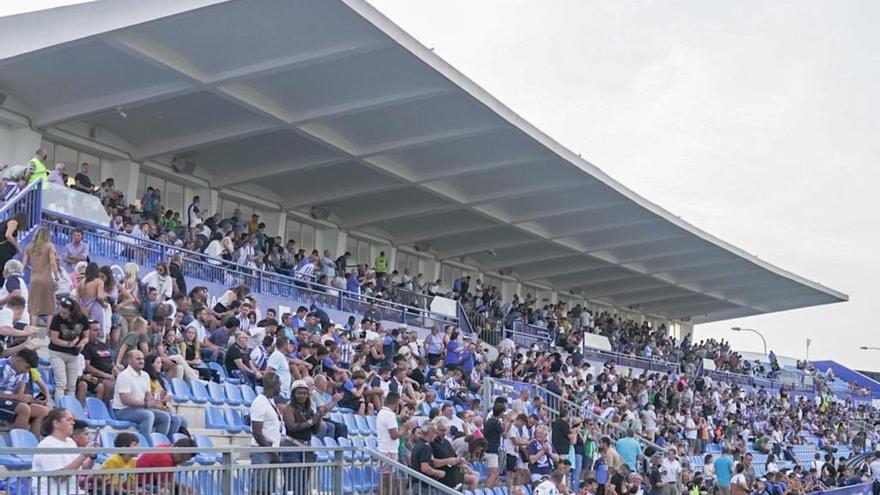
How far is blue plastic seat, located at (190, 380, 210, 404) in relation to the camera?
12.4 metres

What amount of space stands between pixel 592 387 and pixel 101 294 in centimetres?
1628

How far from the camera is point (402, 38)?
63.4 ft

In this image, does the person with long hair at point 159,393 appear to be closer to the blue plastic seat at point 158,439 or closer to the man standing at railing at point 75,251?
the blue plastic seat at point 158,439

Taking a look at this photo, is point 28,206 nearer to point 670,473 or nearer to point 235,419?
point 235,419

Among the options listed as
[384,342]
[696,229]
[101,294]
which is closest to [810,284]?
[696,229]

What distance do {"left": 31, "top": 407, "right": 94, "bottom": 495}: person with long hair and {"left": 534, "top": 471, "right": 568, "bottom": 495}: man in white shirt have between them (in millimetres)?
6707

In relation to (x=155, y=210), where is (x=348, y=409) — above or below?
below

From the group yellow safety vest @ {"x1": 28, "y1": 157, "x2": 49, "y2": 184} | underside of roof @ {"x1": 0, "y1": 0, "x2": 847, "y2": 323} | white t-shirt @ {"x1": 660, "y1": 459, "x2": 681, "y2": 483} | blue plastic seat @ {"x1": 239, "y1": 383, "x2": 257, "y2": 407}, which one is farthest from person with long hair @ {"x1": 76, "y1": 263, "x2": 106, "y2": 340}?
white t-shirt @ {"x1": 660, "y1": 459, "x2": 681, "y2": 483}

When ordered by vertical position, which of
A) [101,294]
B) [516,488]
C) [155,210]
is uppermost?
[155,210]

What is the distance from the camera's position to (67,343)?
1047 cm

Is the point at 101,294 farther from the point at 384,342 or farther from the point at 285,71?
the point at 285,71

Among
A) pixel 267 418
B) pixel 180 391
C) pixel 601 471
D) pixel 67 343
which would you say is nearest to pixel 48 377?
pixel 67 343

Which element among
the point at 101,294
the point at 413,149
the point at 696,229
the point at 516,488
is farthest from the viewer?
the point at 696,229

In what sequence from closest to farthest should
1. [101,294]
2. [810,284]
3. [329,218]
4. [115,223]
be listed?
1. [101,294]
2. [115,223]
3. [329,218]
4. [810,284]
